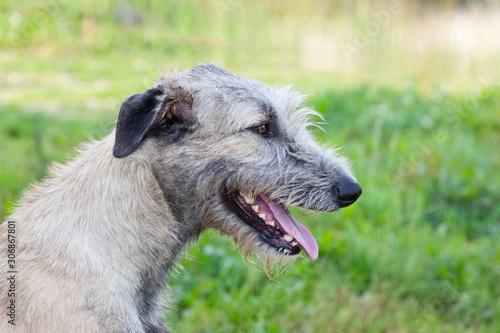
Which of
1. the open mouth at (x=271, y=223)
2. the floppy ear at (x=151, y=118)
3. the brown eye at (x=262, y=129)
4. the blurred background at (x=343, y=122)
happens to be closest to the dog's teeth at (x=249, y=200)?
the open mouth at (x=271, y=223)

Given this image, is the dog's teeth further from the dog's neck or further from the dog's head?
the dog's neck

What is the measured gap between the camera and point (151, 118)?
9.37 feet

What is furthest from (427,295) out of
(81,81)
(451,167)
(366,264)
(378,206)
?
(81,81)

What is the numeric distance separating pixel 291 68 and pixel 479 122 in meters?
5.45

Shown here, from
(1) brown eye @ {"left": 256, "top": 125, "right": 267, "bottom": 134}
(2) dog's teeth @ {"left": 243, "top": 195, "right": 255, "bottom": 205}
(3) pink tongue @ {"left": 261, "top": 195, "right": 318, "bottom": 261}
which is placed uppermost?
(1) brown eye @ {"left": 256, "top": 125, "right": 267, "bottom": 134}

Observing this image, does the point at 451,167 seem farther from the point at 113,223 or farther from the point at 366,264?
the point at 113,223

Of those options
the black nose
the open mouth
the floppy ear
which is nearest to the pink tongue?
the open mouth

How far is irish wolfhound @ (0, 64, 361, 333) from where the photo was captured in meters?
2.69

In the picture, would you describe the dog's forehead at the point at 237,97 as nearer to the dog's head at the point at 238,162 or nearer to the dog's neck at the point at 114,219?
the dog's head at the point at 238,162

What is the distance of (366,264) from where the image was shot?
4816 mm

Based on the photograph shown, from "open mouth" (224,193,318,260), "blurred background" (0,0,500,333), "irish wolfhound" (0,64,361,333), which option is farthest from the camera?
"blurred background" (0,0,500,333)

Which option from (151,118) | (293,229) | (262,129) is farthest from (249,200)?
(151,118)

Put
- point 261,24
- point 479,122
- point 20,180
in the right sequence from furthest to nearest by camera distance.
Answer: point 261,24
point 479,122
point 20,180

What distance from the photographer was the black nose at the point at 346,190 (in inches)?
122
